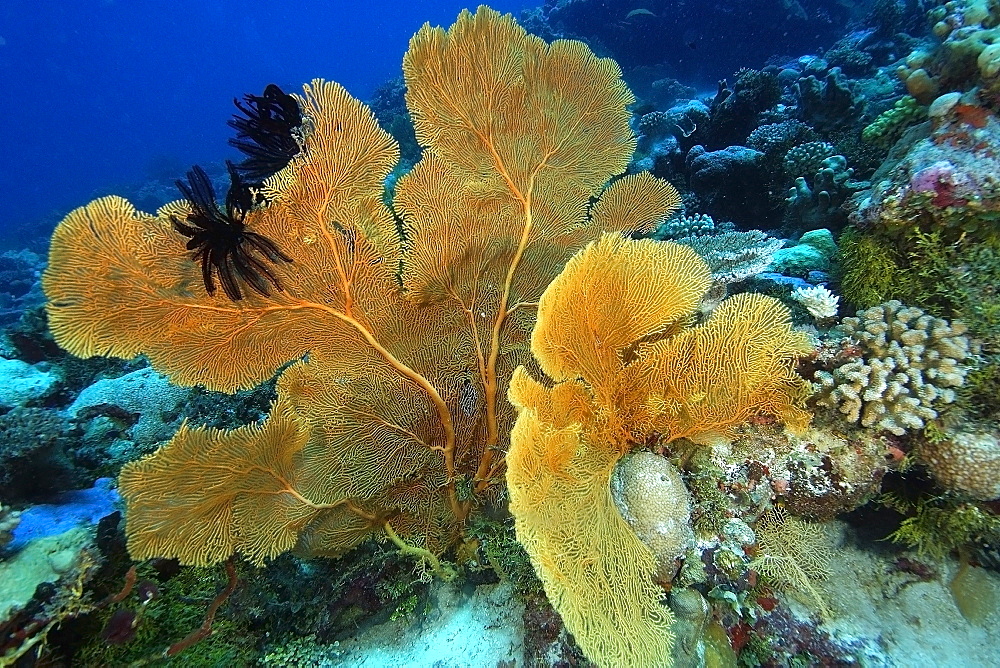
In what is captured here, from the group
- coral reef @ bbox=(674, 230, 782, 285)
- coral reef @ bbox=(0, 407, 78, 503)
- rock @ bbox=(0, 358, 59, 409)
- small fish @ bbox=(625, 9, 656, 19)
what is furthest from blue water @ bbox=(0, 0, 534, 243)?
coral reef @ bbox=(674, 230, 782, 285)

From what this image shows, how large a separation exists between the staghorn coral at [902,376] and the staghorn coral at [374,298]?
1.68 m

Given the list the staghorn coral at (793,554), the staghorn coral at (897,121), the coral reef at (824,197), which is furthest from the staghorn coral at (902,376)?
the coral reef at (824,197)

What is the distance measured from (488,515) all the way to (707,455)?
1.59 m

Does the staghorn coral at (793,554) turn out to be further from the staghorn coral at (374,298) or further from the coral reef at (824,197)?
the coral reef at (824,197)

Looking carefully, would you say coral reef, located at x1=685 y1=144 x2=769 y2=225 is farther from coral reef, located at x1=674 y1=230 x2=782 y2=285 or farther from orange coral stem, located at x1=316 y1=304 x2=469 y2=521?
orange coral stem, located at x1=316 y1=304 x2=469 y2=521

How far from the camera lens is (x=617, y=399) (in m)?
2.66

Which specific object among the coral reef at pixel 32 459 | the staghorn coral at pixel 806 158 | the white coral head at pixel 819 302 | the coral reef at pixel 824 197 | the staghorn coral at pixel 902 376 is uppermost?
the staghorn coral at pixel 806 158

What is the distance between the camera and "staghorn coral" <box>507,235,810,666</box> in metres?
2.14

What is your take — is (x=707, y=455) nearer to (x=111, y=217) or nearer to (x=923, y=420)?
(x=923, y=420)

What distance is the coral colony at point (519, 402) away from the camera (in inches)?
94.4

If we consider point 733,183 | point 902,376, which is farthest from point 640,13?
point 902,376

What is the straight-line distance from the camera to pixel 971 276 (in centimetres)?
277

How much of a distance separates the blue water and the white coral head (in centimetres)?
6947

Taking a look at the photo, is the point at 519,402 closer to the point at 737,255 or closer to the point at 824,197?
the point at 737,255
